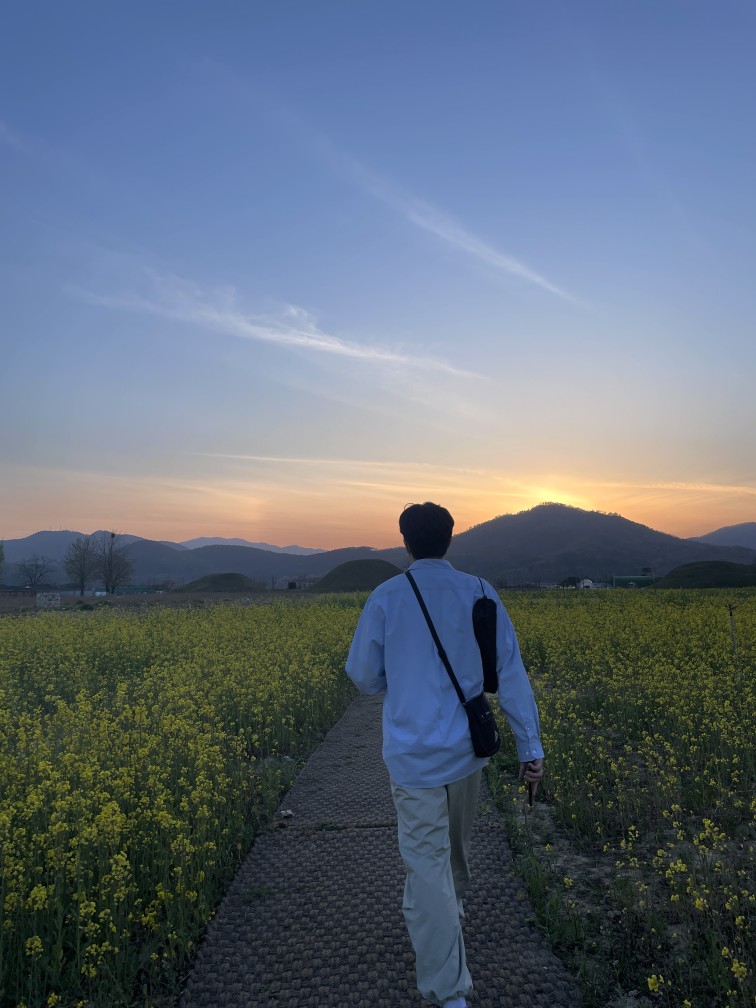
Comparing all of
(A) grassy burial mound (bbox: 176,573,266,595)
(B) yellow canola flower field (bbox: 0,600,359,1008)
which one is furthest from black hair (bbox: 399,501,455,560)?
(A) grassy burial mound (bbox: 176,573,266,595)

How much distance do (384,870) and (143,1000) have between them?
1.74 meters

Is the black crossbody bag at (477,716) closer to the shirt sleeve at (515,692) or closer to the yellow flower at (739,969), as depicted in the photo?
the shirt sleeve at (515,692)

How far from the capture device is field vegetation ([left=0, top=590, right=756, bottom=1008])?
3.59 m

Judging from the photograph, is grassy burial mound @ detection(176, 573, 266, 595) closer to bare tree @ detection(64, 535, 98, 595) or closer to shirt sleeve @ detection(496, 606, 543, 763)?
bare tree @ detection(64, 535, 98, 595)

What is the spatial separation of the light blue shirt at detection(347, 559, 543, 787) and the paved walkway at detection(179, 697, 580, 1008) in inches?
47.2

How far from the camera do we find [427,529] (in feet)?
10.8

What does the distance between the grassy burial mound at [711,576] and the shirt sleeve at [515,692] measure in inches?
2150

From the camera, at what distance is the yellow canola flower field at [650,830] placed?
139 inches

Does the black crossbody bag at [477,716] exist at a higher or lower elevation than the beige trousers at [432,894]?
higher

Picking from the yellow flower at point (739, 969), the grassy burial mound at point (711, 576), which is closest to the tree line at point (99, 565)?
the grassy burial mound at point (711, 576)

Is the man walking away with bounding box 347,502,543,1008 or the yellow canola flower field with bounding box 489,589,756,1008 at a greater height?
the man walking away with bounding box 347,502,543,1008

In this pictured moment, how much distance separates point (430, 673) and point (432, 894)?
3.21ft

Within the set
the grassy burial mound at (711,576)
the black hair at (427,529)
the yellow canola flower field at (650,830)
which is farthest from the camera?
the grassy burial mound at (711,576)

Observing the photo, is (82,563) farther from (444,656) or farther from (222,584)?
(444,656)
